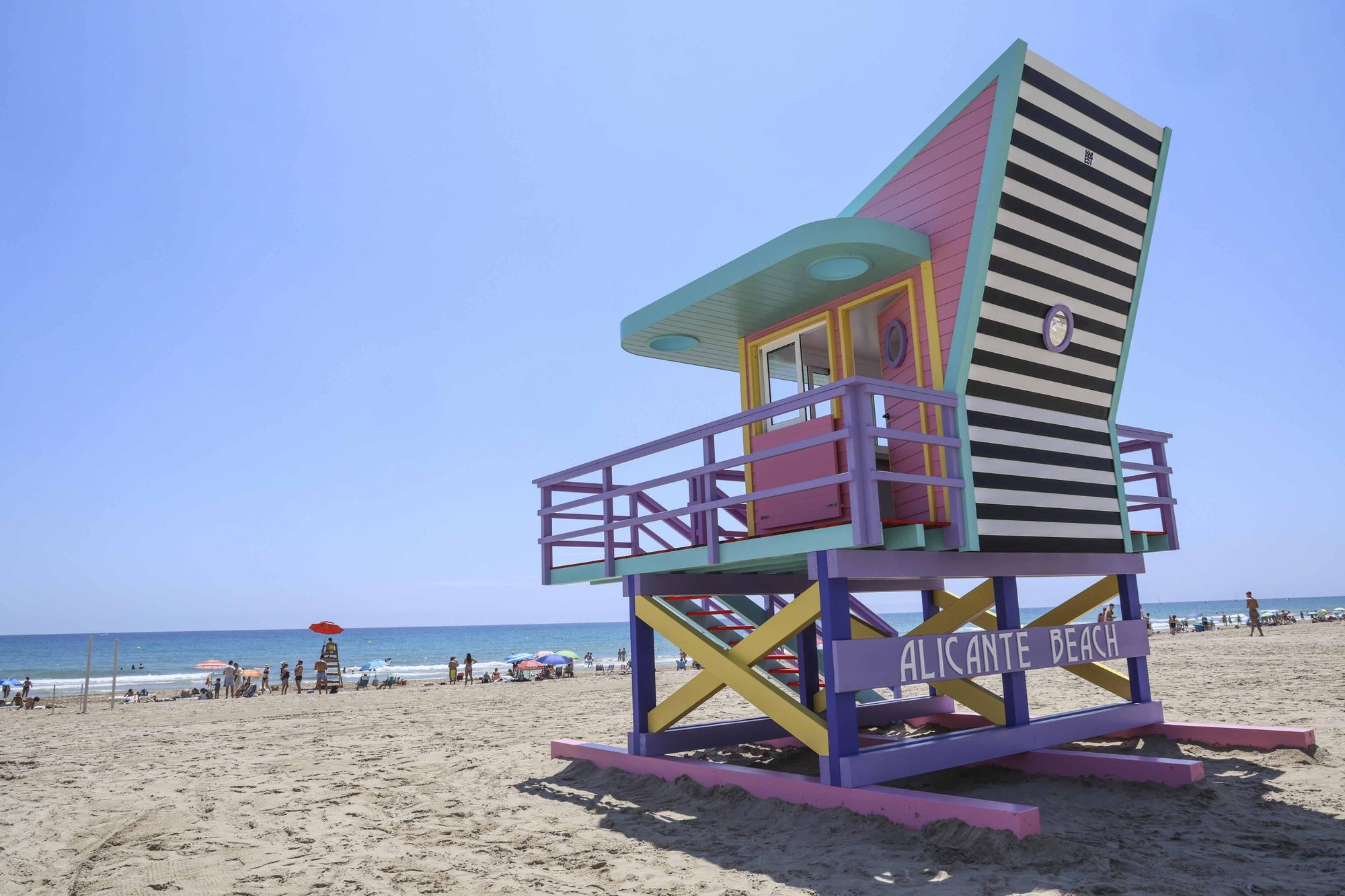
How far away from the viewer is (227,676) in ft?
90.7

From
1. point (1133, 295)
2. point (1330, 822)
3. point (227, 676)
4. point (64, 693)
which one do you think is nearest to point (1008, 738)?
point (1330, 822)

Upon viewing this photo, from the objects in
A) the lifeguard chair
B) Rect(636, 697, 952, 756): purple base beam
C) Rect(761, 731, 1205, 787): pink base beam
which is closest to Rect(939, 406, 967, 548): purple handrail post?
Rect(761, 731, 1205, 787): pink base beam

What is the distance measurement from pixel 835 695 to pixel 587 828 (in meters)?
2.15

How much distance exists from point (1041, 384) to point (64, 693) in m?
53.5

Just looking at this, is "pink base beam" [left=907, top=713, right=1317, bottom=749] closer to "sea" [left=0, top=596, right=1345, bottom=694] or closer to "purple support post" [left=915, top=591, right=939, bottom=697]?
"purple support post" [left=915, top=591, right=939, bottom=697]

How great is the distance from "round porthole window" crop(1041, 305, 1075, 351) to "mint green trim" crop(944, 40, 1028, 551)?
3.49ft

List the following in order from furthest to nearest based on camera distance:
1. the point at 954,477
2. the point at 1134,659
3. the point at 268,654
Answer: the point at 268,654 < the point at 1134,659 < the point at 954,477

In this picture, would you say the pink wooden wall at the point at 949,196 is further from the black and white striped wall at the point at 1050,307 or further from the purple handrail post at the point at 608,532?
the purple handrail post at the point at 608,532

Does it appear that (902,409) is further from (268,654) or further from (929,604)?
(268,654)

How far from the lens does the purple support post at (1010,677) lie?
787 centimetres

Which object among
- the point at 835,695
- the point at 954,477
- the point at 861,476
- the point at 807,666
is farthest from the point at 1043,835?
the point at 807,666

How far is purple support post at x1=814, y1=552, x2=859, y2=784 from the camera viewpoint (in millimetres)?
6414

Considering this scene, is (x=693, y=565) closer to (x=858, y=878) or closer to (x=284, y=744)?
(x=858, y=878)

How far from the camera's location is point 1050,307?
8141mm
